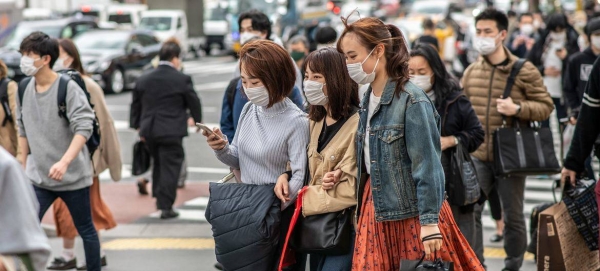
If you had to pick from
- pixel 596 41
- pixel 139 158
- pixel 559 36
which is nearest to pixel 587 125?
pixel 596 41

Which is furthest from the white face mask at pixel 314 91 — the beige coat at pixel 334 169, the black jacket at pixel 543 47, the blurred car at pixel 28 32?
the blurred car at pixel 28 32

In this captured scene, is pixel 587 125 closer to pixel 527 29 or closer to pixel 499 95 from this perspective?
pixel 499 95

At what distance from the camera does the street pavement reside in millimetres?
7961

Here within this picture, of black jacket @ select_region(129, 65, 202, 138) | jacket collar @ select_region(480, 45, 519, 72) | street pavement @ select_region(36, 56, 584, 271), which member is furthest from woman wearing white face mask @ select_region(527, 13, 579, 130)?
jacket collar @ select_region(480, 45, 519, 72)

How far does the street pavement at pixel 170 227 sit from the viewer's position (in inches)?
313

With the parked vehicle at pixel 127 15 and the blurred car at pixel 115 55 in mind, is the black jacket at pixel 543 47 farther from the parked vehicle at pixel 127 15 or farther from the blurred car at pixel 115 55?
the parked vehicle at pixel 127 15

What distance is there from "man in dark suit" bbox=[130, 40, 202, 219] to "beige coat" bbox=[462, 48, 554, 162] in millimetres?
3657

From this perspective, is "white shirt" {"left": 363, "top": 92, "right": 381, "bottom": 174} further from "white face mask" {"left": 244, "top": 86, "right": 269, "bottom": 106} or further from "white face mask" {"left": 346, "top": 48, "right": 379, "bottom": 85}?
"white face mask" {"left": 244, "top": 86, "right": 269, "bottom": 106}

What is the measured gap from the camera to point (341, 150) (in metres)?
4.80

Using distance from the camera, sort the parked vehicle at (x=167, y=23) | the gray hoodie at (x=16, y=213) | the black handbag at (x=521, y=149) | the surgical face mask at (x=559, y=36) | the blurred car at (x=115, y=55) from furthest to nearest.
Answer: the parked vehicle at (x=167, y=23)
the blurred car at (x=115, y=55)
the surgical face mask at (x=559, y=36)
the black handbag at (x=521, y=149)
the gray hoodie at (x=16, y=213)

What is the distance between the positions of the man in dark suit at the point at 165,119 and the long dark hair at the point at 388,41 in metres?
5.53

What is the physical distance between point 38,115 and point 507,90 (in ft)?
10.5

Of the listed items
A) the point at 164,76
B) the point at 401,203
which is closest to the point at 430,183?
the point at 401,203

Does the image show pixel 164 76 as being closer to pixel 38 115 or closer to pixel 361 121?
pixel 38 115
